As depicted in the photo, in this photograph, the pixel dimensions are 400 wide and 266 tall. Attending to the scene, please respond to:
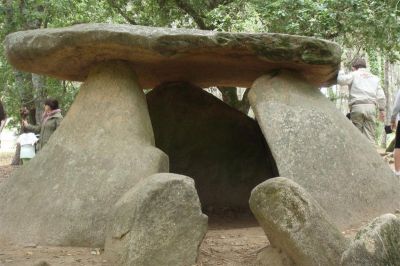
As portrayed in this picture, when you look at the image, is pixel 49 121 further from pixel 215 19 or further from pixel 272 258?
pixel 272 258

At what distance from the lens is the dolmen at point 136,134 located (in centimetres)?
472

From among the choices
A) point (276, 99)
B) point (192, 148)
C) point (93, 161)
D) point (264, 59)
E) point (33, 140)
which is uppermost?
point (264, 59)

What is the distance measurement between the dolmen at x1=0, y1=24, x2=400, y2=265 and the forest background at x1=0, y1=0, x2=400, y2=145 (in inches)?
107

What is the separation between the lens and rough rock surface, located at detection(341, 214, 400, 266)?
2762 mm

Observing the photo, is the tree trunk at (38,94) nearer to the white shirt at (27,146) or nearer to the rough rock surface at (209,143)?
the white shirt at (27,146)

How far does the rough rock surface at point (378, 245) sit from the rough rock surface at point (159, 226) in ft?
4.19

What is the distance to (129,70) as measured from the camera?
5.61m

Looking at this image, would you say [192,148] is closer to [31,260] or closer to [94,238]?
[94,238]

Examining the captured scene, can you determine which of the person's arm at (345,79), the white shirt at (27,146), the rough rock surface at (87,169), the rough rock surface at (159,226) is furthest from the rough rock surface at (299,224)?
the white shirt at (27,146)

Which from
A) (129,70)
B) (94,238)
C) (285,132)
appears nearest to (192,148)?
(129,70)

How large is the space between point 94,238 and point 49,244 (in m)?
0.35

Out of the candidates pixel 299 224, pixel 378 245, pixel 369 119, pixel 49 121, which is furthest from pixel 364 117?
pixel 378 245

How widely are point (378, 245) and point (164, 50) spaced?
9.26 ft

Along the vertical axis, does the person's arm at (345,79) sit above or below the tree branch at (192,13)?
below
